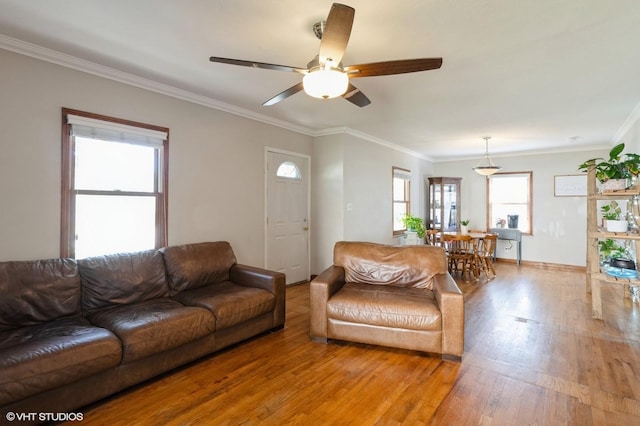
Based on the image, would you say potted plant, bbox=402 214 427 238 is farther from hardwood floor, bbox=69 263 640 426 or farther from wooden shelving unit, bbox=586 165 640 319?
hardwood floor, bbox=69 263 640 426

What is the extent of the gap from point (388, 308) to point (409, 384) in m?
0.64

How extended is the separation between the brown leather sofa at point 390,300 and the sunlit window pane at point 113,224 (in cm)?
187

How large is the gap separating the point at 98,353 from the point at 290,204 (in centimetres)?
343

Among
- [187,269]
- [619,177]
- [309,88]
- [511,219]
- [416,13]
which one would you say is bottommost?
[187,269]

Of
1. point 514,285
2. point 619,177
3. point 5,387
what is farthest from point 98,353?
point 514,285

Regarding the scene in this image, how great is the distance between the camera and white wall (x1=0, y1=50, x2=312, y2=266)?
2.63m

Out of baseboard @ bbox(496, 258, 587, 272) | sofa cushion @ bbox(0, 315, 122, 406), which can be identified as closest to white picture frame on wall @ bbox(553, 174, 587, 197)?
baseboard @ bbox(496, 258, 587, 272)

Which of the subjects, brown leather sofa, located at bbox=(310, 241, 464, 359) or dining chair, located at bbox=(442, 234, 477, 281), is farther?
dining chair, located at bbox=(442, 234, 477, 281)

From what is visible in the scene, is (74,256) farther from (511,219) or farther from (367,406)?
(511,219)

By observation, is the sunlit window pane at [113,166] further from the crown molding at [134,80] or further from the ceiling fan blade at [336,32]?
the ceiling fan blade at [336,32]

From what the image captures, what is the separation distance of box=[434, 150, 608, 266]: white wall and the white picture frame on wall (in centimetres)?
7

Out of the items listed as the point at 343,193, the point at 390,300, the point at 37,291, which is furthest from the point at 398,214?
the point at 37,291

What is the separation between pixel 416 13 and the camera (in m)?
2.16

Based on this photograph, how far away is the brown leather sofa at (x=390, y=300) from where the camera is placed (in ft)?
9.03
